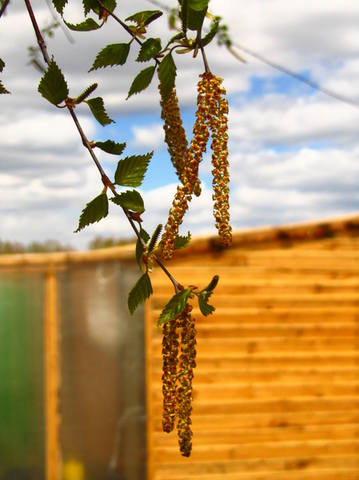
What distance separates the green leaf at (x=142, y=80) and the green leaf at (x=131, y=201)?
0.11 m

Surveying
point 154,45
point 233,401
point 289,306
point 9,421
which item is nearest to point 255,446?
point 233,401

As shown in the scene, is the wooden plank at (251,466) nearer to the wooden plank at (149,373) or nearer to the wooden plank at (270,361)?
the wooden plank at (149,373)

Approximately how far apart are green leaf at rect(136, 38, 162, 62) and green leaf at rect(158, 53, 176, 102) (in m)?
0.04

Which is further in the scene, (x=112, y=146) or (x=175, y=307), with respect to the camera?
(x=112, y=146)

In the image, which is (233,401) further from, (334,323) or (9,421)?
(9,421)

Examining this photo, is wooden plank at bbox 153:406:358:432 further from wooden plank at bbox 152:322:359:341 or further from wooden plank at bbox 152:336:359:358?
wooden plank at bbox 152:322:359:341

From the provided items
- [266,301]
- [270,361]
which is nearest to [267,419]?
[270,361]

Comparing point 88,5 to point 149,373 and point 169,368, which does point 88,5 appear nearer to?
point 169,368

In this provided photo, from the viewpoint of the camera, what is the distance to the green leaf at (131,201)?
0.96 meters

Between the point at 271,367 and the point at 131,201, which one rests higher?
the point at 131,201

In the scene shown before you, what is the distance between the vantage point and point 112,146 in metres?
1.00

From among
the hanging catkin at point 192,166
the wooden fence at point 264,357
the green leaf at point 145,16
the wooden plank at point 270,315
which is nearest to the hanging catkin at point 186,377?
the hanging catkin at point 192,166

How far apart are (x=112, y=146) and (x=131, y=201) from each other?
0.26 feet

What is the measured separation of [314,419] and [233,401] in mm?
697
